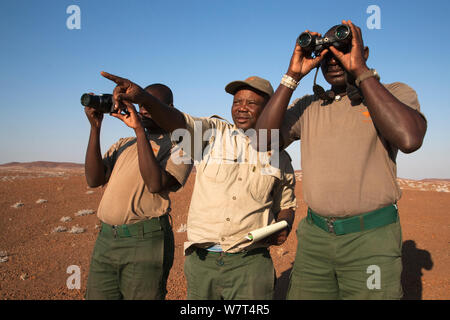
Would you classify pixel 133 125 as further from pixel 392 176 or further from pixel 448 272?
pixel 448 272

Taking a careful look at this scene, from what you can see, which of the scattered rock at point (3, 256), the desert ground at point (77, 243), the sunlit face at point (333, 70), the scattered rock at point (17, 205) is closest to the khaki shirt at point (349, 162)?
the sunlit face at point (333, 70)

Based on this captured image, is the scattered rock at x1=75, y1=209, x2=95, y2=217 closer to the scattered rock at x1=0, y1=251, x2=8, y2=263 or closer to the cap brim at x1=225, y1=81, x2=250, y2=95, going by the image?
the scattered rock at x1=0, y1=251, x2=8, y2=263

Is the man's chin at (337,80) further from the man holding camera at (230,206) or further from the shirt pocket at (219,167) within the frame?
the shirt pocket at (219,167)

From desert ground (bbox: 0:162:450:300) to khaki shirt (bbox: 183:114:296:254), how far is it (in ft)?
9.57

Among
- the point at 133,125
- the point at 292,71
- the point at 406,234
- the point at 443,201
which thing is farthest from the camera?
the point at 443,201

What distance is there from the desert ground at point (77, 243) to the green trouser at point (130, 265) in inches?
86.1

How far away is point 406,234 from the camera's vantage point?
8109 mm

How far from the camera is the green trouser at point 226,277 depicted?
2.46m

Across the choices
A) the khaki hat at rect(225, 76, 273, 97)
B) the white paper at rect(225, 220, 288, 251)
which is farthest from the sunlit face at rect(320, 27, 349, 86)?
the white paper at rect(225, 220, 288, 251)

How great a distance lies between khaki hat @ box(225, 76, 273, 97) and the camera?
2.67 m
